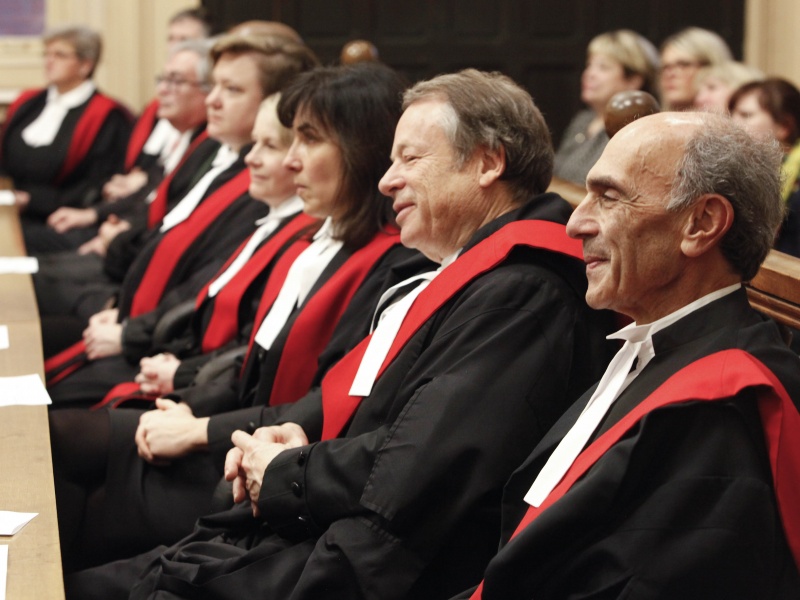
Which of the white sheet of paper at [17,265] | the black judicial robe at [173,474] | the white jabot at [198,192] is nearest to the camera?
the black judicial robe at [173,474]

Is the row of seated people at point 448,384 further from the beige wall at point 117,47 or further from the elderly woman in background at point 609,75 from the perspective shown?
the beige wall at point 117,47

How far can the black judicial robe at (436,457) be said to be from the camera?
2.24 metres

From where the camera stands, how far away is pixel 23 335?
351 cm

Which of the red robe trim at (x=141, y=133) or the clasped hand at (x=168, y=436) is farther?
the red robe trim at (x=141, y=133)

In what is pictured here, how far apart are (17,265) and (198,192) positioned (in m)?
0.75

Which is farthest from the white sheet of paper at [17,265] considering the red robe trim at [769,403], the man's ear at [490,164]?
the red robe trim at [769,403]

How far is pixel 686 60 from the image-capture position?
6742 mm

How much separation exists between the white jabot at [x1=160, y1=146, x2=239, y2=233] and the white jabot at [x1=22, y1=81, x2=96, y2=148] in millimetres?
2737

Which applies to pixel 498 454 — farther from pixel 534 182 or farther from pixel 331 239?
pixel 331 239

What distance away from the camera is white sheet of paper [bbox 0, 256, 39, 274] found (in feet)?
14.8

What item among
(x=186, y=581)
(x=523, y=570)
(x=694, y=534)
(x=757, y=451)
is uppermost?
(x=757, y=451)

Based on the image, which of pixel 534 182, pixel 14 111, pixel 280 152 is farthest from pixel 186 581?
pixel 14 111

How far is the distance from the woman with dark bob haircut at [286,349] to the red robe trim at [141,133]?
13.0ft

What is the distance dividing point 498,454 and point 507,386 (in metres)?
0.13
